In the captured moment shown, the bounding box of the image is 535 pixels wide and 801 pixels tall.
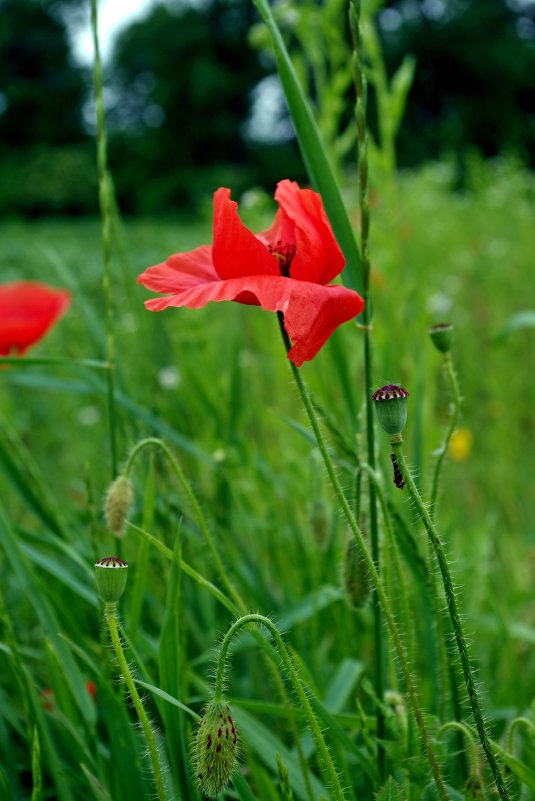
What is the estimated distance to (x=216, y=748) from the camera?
0.42 m

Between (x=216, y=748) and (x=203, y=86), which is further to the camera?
(x=203, y=86)

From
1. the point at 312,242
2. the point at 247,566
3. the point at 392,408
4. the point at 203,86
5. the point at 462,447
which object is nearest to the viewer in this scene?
the point at 392,408

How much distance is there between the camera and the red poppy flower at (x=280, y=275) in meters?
0.45

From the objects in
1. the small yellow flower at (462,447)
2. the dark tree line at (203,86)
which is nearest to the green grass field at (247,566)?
the small yellow flower at (462,447)

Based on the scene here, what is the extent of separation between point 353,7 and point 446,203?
4088 mm

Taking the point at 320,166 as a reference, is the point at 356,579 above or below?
below

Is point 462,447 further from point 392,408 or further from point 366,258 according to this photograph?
point 392,408

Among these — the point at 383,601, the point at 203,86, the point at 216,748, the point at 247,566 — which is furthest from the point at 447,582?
the point at 203,86

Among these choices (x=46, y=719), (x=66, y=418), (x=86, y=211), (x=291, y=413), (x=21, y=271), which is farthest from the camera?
(x=86, y=211)

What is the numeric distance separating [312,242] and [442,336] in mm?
111

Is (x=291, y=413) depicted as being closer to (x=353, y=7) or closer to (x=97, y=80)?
(x=97, y=80)

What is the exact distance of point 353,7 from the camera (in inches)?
18.2

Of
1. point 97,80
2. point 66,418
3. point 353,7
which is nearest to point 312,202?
point 353,7

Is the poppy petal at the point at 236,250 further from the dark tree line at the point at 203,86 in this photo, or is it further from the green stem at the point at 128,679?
the dark tree line at the point at 203,86
